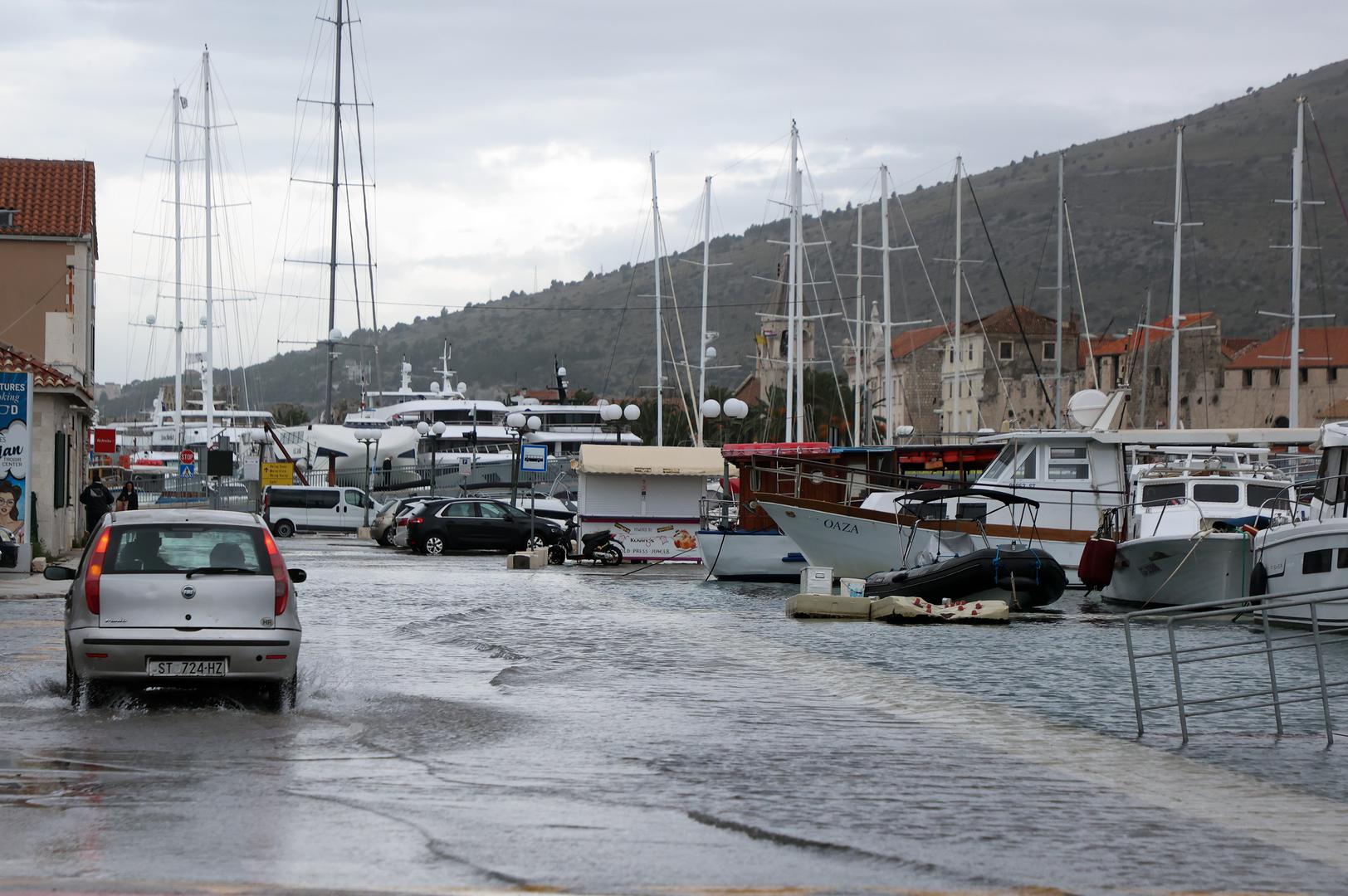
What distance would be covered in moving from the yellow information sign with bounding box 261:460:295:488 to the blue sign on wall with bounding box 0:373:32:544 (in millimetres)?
35217

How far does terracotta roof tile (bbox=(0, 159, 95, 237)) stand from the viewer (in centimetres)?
4138

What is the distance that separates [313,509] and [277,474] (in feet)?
12.8

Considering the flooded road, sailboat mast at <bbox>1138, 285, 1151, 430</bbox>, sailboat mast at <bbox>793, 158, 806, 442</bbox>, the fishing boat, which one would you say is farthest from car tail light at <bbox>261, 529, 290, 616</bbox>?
sailboat mast at <bbox>1138, 285, 1151, 430</bbox>

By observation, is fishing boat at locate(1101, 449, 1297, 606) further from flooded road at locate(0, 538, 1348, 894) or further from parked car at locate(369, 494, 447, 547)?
parked car at locate(369, 494, 447, 547)

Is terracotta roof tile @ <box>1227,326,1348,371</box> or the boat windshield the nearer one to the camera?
the boat windshield

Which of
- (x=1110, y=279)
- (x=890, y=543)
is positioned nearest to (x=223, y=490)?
(x=890, y=543)

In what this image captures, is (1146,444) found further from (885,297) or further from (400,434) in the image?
(400,434)

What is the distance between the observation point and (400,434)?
78125 mm

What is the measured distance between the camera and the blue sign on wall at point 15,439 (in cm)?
2686

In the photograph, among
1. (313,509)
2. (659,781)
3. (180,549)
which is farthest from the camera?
(313,509)

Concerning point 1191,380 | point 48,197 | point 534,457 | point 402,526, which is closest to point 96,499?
point 534,457

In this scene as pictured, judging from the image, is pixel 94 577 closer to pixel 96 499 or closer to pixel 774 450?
pixel 96 499

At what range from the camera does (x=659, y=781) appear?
9461 millimetres

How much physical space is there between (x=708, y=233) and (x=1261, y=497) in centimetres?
3685
